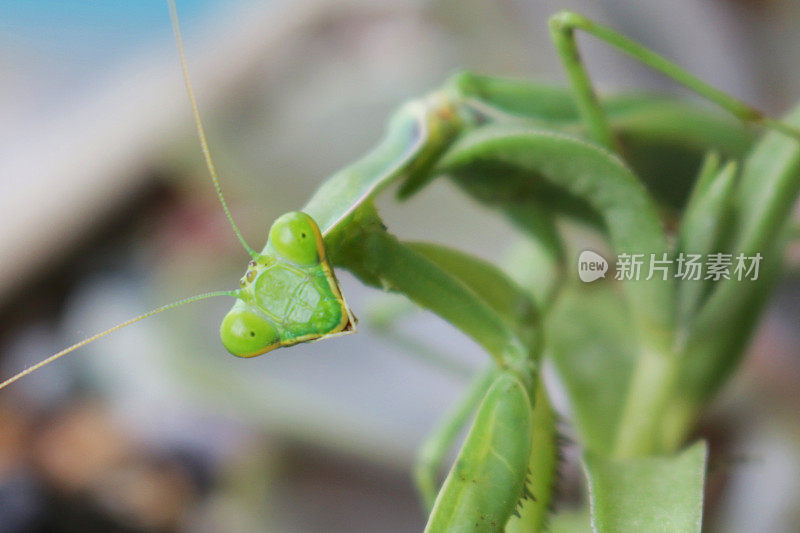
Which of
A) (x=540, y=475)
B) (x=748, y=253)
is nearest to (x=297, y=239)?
(x=540, y=475)

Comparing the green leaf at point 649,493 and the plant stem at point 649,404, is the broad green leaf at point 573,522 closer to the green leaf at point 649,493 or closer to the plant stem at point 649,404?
the plant stem at point 649,404

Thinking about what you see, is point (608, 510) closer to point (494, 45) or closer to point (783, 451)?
point (783, 451)

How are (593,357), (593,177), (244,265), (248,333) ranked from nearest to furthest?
(248,333) < (593,177) < (593,357) < (244,265)

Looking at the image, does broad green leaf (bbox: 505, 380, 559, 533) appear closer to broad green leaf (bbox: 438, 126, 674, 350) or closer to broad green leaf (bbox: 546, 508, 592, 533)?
broad green leaf (bbox: 438, 126, 674, 350)

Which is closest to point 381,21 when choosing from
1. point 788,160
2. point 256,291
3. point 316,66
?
point 316,66

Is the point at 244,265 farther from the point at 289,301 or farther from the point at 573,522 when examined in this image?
the point at 289,301

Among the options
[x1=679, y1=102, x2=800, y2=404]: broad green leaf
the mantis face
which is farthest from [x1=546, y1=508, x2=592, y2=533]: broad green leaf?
the mantis face
